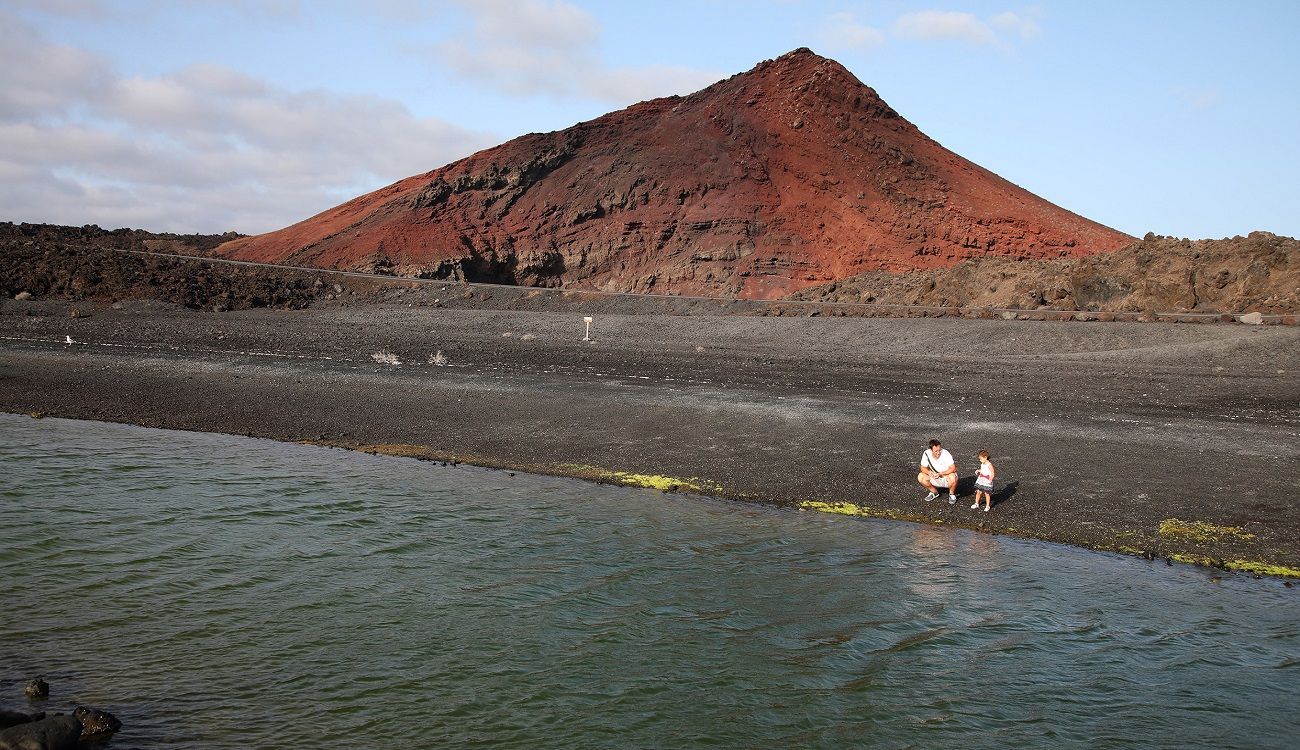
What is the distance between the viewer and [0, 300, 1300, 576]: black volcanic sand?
1304 cm

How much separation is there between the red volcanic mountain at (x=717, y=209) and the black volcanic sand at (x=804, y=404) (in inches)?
629

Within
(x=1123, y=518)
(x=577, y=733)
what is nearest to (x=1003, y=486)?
(x=1123, y=518)

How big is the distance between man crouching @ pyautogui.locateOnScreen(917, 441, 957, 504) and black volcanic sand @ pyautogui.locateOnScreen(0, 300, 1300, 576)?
0.29 metres

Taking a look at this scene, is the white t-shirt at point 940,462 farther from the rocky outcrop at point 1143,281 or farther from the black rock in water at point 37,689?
the rocky outcrop at point 1143,281

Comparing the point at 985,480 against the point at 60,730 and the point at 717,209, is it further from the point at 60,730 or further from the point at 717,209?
the point at 717,209

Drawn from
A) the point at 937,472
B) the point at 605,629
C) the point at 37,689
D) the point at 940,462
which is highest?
the point at 940,462

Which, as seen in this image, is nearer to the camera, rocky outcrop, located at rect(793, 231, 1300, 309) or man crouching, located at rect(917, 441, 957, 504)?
man crouching, located at rect(917, 441, 957, 504)

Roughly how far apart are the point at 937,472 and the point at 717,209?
37.6 metres

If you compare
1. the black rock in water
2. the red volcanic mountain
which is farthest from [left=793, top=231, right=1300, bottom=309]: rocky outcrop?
the black rock in water

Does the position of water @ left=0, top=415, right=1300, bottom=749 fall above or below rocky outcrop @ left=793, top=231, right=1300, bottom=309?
below

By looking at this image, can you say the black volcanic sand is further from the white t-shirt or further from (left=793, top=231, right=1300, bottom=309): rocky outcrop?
(left=793, top=231, right=1300, bottom=309): rocky outcrop

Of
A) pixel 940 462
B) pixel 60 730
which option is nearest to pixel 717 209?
pixel 940 462

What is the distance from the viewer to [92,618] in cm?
893

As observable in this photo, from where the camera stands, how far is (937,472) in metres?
13.4
